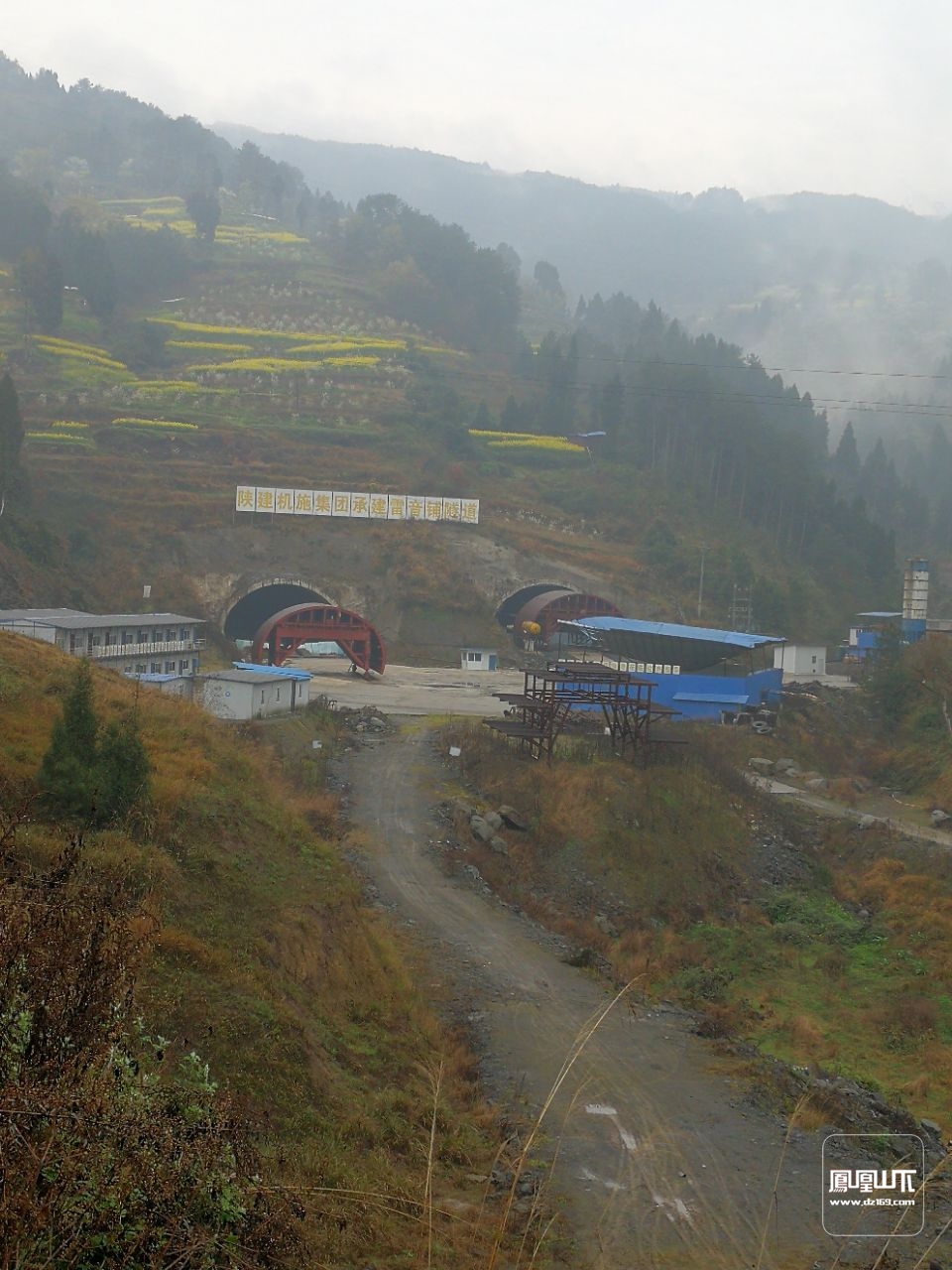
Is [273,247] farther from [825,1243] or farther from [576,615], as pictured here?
[825,1243]

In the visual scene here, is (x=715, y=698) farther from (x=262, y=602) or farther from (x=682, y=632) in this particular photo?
(x=262, y=602)

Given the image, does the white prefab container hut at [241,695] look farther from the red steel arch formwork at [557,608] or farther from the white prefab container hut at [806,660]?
the white prefab container hut at [806,660]

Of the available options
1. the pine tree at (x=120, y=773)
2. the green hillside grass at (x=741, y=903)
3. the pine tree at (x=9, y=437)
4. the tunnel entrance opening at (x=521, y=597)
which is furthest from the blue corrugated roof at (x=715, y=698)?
the pine tree at (x=9, y=437)

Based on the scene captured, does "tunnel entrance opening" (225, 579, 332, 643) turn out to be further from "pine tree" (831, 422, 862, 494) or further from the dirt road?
"pine tree" (831, 422, 862, 494)

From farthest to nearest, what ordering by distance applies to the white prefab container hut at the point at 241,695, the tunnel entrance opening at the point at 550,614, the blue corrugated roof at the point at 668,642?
the tunnel entrance opening at the point at 550,614 → the blue corrugated roof at the point at 668,642 → the white prefab container hut at the point at 241,695

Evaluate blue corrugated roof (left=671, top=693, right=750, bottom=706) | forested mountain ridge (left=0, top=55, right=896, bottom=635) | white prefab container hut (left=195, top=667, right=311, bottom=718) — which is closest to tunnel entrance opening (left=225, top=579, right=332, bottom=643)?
forested mountain ridge (left=0, top=55, right=896, bottom=635)

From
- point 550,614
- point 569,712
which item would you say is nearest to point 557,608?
point 550,614

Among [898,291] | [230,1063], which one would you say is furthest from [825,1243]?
[898,291]
